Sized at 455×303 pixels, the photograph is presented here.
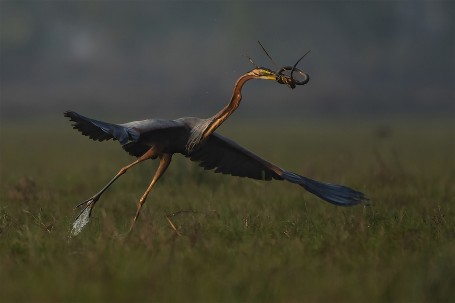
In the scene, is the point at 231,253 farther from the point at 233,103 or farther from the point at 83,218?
the point at 83,218

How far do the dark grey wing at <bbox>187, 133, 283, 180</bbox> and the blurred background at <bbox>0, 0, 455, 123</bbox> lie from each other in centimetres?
4653

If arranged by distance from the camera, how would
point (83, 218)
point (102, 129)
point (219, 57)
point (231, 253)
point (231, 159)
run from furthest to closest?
point (219, 57) < point (231, 159) < point (83, 218) < point (102, 129) < point (231, 253)

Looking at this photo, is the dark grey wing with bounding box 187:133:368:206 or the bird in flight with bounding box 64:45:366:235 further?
the dark grey wing with bounding box 187:133:368:206

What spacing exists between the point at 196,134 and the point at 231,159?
1.98ft

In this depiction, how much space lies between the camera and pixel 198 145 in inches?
242

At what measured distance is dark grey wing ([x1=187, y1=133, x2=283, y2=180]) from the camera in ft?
21.3

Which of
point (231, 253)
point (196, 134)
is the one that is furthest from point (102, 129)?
point (231, 253)

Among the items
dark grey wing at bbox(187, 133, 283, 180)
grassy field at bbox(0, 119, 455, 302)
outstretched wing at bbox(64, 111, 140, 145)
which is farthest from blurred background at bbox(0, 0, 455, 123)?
outstretched wing at bbox(64, 111, 140, 145)

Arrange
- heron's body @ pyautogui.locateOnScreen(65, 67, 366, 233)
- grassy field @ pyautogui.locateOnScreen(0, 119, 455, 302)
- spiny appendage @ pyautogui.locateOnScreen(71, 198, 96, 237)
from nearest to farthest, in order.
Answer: grassy field @ pyautogui.locateOnScreen(0, 119, 455, 302) < heron's body @ pyautogui.locateOnScreen(65, 67, 366, 233) < spiny appendage @ pyautogui.locateOnScreen(71, 198, 96, 237)

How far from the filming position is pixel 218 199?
8406 millimetres

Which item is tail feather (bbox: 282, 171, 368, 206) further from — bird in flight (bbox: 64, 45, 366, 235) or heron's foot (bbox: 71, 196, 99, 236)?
heron's foot (bbox: 71, 196, 99, 236)

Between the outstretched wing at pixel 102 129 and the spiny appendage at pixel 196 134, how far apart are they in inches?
21.2

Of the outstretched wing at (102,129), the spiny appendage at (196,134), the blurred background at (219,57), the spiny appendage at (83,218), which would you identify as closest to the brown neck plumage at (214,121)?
the spiny appendage at (196,134)

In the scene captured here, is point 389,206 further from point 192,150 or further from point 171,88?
point 171,88
